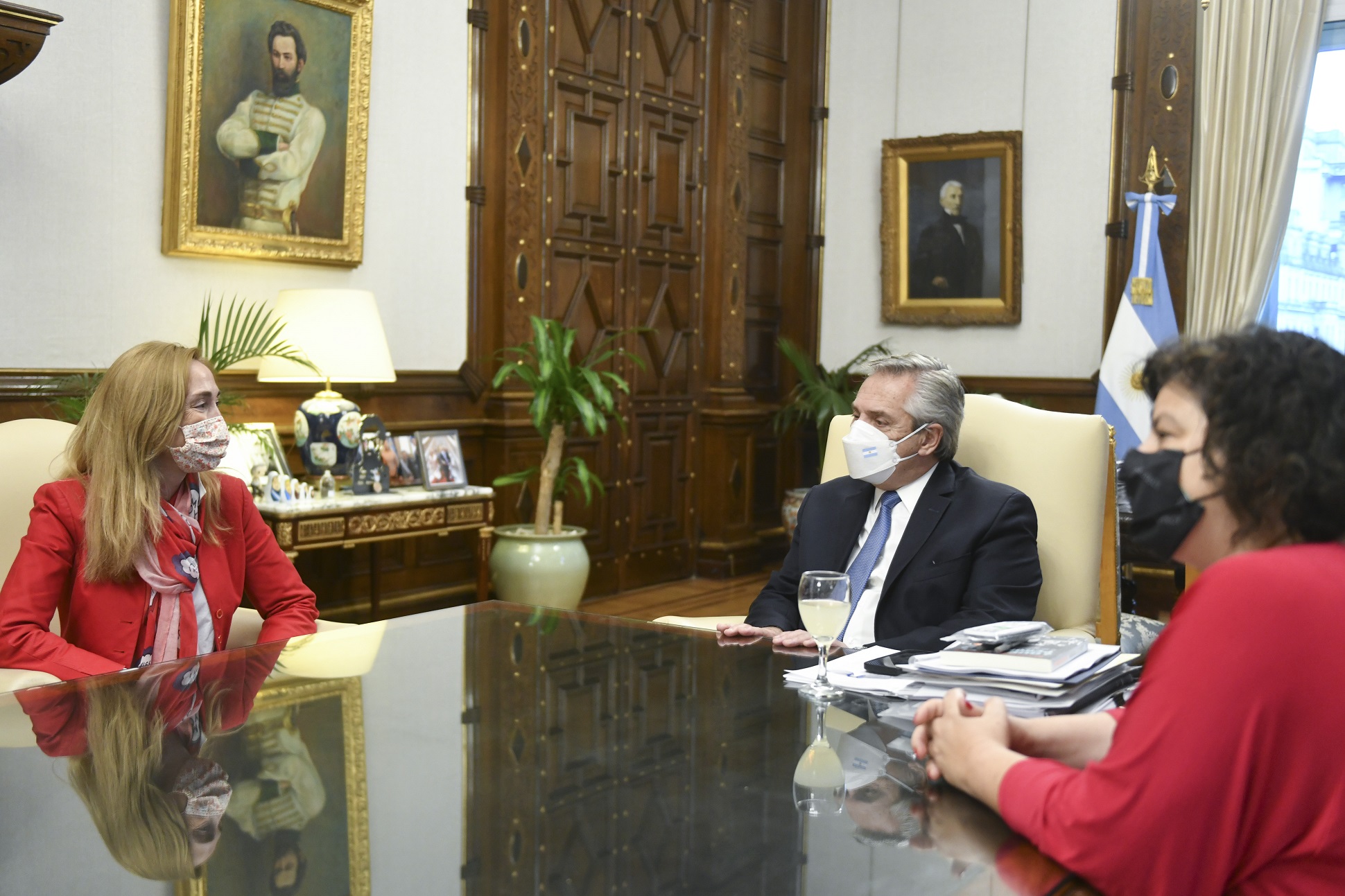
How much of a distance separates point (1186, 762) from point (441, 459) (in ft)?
14.7

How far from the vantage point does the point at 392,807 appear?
4.42 ft

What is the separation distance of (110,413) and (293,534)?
1958 mm

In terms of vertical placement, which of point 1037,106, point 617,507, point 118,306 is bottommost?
point 617,507

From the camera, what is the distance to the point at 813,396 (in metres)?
7.63

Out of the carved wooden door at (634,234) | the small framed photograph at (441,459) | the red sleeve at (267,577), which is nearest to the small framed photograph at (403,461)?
the small framed photograph at (441,459)

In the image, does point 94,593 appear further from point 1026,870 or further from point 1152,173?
point 1152,173

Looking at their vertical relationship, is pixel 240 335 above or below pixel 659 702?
above

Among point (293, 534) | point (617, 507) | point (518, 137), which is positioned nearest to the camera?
point (293, 534)

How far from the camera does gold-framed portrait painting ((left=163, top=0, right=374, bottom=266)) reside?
4.59m

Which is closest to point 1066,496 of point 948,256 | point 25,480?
point 25,480

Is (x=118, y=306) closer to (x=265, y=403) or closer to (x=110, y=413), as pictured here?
(x=265, y=403)

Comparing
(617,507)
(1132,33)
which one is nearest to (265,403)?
(617,507)

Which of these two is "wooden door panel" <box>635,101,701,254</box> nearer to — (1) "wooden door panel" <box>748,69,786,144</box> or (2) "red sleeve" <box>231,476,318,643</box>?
(1) "wooden door panel" <box>748,69,786,144</box>

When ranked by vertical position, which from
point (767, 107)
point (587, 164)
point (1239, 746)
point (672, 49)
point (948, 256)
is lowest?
point (1239, 746)
